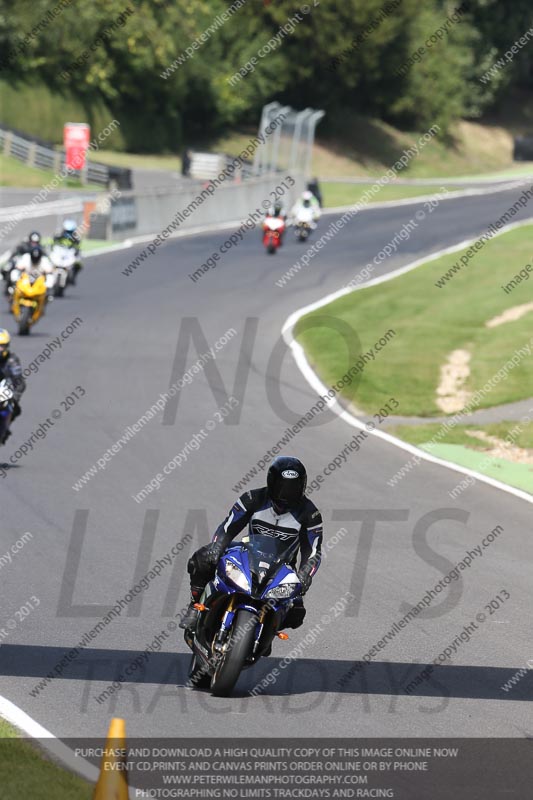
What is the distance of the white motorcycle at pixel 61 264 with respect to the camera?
3111 centimetres

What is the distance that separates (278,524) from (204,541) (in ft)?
14.2

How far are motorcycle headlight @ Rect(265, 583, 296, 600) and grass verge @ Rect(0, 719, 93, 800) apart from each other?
194cm

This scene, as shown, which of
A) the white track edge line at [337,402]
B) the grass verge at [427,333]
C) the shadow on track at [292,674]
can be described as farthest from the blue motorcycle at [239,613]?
the grass verge at [427,333]

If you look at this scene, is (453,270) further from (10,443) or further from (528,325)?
(10,443)

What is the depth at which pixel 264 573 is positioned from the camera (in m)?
9.13

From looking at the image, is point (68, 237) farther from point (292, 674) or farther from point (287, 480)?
point (287, 480)

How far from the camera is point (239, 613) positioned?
29.4 ft

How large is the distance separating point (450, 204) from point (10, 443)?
39722 millimetres

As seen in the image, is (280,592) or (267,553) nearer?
(280,592)

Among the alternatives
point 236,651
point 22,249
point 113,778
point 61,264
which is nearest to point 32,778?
point 113,778

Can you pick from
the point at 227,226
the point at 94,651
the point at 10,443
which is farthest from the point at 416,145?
the point at 94,651

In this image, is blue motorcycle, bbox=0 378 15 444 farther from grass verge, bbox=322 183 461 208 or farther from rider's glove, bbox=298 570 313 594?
grass verge, bbox=322 183 461 208

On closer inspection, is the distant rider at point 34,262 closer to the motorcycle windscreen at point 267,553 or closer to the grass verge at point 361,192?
the motorcycle windscreen at point 267,553

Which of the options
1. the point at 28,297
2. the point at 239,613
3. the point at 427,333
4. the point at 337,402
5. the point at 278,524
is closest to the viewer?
the point at 239,613
